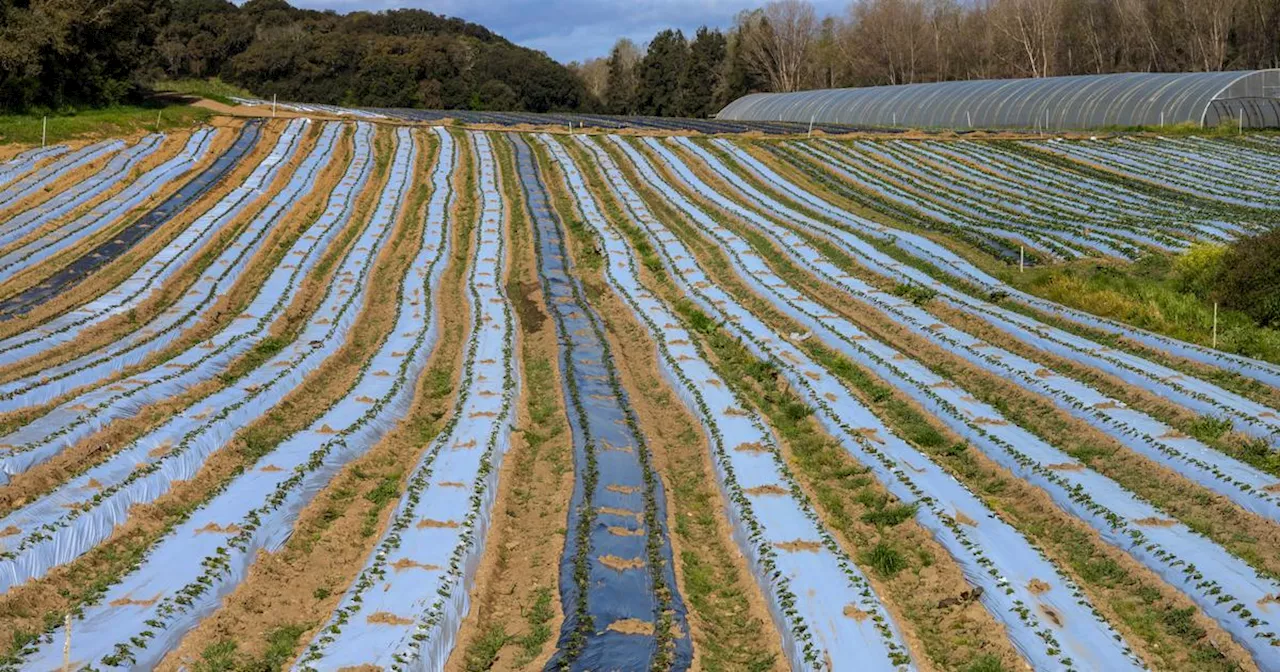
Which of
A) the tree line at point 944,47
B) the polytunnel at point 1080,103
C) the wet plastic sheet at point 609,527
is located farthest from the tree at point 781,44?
the wet plastic sheet at point 609,527

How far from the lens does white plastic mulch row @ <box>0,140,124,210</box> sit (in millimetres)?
25530

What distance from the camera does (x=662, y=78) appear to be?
78.2 m

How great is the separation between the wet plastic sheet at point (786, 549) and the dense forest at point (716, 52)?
3816 centimetres

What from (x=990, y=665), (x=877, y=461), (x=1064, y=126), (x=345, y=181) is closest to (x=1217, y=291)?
(x=877, y=461)

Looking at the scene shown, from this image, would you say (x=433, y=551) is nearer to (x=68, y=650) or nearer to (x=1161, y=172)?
Result: (x=68, y=650)

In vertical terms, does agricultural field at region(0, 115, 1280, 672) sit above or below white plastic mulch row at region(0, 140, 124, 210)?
below

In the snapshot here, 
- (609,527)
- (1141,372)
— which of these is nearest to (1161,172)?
(1141,372)

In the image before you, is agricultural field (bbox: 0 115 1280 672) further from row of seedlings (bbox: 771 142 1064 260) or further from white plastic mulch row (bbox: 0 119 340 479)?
row of seedlings (bbox: 771 142 1064 260)

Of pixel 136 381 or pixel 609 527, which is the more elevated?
pixel 136 381

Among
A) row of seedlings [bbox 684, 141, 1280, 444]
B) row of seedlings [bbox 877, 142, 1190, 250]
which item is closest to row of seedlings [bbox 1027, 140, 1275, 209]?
row of seedlings [bbox 877, 142, 1190, 250]

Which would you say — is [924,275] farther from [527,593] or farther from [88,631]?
[88,631]

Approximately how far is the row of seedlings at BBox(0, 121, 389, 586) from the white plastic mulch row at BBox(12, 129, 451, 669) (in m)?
0.08

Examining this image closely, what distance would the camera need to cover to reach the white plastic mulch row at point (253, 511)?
7004 millimetres

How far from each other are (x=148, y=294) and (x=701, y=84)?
63.7m
